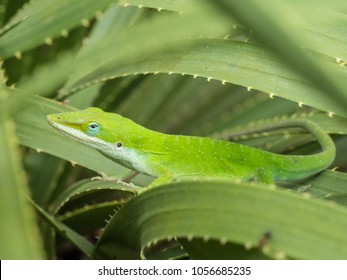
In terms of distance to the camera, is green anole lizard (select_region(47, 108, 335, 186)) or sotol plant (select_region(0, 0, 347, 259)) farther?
green anole lizard (select_region(47, 108, 335, 186))

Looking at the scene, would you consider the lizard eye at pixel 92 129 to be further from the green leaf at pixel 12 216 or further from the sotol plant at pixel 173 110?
the green leaf at pixel 12 216

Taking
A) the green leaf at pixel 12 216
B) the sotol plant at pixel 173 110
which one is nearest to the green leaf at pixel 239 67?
the sotol plant at pixel 173 110

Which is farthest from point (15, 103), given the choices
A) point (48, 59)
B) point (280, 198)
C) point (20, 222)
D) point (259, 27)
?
point (48, 59)

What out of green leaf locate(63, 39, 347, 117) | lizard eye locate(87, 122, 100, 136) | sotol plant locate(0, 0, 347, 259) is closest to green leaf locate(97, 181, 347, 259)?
sotol plant locate(0, 0, 347, 259)

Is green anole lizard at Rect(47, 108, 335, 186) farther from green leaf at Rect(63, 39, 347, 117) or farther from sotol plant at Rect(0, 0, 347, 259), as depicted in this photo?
green leaf at Rect(63, 39, 347, 117)

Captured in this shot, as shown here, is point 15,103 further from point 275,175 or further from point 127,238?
point 275,175

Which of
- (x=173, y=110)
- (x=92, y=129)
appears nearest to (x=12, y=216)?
(x=92, y=129)

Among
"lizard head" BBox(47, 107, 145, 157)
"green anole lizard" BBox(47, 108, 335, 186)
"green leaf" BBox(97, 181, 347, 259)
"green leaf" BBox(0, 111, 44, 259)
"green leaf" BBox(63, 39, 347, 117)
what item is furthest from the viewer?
"green anole lizard" BBox(47, 108, 335, 186)
